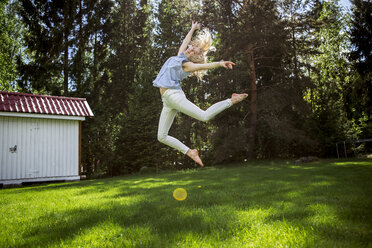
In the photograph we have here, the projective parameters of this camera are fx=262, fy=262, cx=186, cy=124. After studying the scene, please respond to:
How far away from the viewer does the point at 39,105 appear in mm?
10773

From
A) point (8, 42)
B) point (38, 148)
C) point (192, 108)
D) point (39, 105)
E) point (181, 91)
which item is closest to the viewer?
point (192, 108)

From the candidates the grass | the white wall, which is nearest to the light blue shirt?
the grass

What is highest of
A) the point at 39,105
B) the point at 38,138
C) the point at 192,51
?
the point at 39,105

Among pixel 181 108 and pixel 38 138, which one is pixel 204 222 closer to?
pixel 181 108

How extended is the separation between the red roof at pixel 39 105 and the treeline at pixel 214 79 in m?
3.59

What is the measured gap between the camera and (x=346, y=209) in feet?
9.38

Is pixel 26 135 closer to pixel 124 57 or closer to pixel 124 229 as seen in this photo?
pixel 124 229

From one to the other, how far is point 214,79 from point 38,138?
28.0 ft

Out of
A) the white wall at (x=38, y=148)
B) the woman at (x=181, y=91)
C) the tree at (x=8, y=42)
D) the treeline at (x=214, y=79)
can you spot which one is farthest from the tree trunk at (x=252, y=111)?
the tree at (x=8, y=42)

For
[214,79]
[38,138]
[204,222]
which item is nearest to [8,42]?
[38,138]

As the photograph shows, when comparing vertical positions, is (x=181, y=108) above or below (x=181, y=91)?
below

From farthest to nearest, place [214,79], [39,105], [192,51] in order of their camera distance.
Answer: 1. [214,79]
2. [39,105]
3. [192,51]

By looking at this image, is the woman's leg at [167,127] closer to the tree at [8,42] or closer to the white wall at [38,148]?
the white wall at [38,148]

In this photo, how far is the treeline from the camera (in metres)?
13.3
